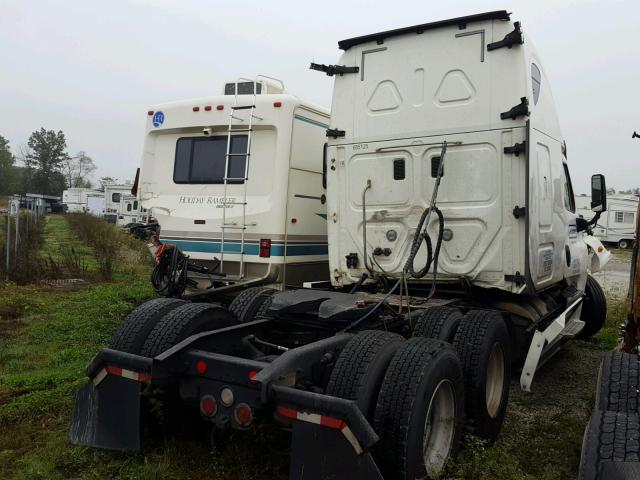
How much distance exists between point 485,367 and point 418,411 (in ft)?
3.85

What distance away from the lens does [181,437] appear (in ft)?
12.9

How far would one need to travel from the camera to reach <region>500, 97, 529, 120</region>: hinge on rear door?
4637mm

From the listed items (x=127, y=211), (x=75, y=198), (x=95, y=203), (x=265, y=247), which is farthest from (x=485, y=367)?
(x=75, y=198)

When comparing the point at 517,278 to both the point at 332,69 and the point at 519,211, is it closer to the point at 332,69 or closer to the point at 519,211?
the point at 519,211

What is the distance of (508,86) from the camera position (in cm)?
477

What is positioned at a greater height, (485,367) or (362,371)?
(362,371)

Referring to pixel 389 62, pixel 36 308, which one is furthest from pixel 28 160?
pixel 389 62

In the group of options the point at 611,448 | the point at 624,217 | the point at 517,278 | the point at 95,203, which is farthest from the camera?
the point at 95,203

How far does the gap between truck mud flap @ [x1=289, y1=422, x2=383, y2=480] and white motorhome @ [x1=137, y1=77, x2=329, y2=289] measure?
3528 mm

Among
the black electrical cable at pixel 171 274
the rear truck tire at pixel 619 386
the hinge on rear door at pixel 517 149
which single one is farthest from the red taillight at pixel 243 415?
the black electrical cable at pixel 171 274

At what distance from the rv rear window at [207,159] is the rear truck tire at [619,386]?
4345mm

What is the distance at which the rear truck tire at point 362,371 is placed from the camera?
310 cm

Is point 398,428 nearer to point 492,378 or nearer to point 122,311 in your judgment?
point 492,378

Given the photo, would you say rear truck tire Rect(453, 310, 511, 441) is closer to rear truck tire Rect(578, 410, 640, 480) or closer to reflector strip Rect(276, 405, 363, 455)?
rear truck tire Rect(578, 410, 640, 480)
